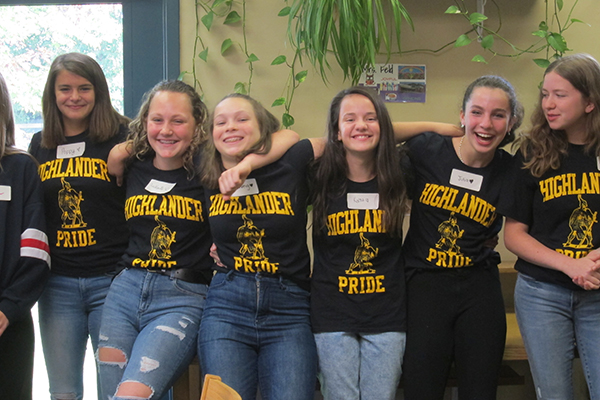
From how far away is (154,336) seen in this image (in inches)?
66.7

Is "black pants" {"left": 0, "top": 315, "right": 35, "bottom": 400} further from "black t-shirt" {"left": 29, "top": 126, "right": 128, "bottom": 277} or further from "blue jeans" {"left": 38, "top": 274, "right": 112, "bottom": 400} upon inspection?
"black t-shirt" {"left": 29, "top": 126, "right": 128, "bottom": 277}

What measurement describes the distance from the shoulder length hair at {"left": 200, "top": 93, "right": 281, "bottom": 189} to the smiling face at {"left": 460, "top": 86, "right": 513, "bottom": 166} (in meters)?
0.70

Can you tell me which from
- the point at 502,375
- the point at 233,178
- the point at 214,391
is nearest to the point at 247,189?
the point at 233,178

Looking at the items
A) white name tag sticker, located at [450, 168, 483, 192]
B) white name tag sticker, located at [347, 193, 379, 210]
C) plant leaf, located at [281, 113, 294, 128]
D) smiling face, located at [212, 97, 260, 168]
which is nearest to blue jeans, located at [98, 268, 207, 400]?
smiling face, located at [212, 97, 260, 168]

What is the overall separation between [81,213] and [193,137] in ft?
1.64

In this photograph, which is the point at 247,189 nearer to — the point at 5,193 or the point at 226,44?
the point at 5,193

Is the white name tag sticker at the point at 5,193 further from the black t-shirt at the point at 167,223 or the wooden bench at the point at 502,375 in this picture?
the wooden bench at the point at 502,375

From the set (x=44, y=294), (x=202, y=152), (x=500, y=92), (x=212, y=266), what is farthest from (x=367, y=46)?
(x=44, y=294)

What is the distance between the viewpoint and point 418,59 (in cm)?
270

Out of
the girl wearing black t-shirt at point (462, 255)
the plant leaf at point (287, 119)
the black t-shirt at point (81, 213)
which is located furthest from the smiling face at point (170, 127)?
the girl wearing black t-shirt at point (462, 255)

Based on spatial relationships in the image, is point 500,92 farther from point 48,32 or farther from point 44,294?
point 48,32

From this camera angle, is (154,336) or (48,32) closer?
(154,336)

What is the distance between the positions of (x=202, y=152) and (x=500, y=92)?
1062 millimetres

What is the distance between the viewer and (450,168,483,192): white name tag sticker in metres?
1.83
